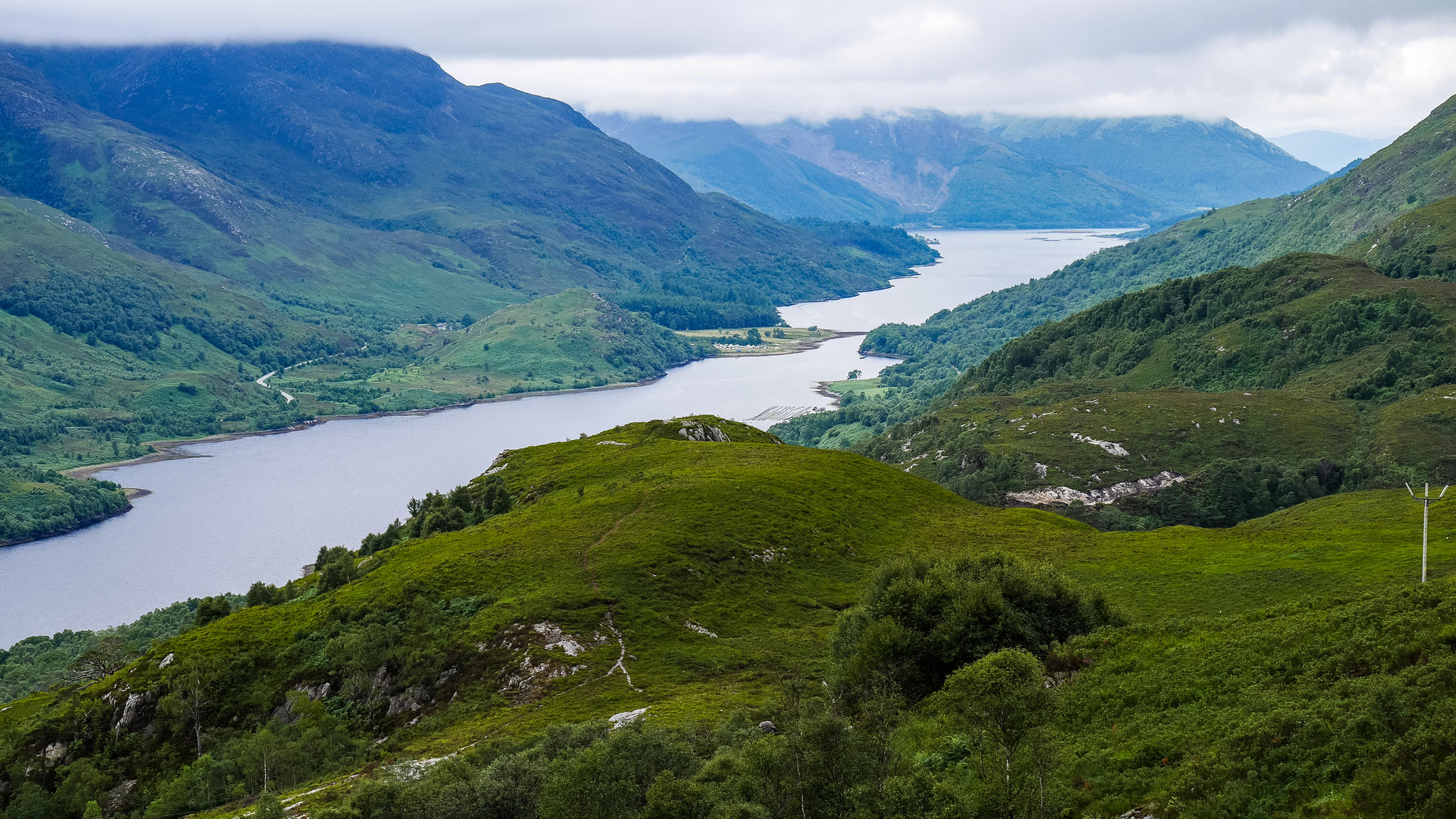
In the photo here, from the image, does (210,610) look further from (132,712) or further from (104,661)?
(132,712)

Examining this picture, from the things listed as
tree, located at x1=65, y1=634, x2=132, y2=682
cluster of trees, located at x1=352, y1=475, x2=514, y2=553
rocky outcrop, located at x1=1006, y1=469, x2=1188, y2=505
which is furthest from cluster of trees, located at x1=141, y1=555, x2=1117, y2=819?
rocky outcrop, located at x1=1006, y1=469, x2=1188, y2=505

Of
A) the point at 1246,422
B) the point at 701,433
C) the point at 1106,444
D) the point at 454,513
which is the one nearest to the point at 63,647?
the point at 454,513

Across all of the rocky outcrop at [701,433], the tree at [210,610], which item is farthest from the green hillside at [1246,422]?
the tree at [210,610]

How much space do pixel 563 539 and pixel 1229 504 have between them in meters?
90.6

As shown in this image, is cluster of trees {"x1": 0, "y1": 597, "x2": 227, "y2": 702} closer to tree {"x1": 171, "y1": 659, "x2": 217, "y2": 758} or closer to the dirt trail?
tree {"x1": 171, "y1": 659, "x2": 217, "y2": 758}

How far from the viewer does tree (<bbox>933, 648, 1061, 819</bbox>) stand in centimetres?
3516

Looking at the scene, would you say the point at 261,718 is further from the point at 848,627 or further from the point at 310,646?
the point at 848,627

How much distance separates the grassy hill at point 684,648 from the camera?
38812 mm

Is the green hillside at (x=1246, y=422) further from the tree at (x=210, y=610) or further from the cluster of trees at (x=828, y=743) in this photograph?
the tree at (x=210, y=610)

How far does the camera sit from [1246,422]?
486 feet

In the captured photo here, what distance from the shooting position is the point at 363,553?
108500 millimetres

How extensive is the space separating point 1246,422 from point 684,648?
373 feet

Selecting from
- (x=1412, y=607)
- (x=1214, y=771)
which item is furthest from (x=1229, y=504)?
(x=1214, y=771)

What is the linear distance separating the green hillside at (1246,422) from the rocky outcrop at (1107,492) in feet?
1.00
